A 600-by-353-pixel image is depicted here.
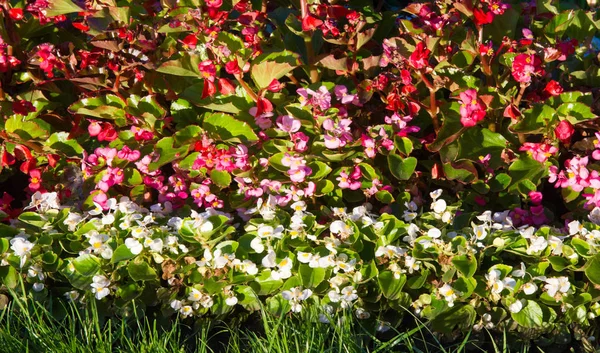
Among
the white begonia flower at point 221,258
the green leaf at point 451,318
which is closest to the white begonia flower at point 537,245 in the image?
the green leaf at point 451,318

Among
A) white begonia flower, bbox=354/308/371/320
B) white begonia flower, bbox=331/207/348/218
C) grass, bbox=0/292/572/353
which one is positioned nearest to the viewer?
grass, bbox=0/292/572/353

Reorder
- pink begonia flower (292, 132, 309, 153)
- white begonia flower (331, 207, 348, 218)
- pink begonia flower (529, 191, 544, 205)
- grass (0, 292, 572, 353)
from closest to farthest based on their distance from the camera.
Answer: grass (0, 292, 572, 353), white begonia flower (331, 207, 348, 218), pink begonia flower (292, 132, 309, 153), pink begonia flower (529, 191, 544, 205)

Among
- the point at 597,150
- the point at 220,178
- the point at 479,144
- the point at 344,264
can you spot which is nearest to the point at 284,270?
the point at 344,264

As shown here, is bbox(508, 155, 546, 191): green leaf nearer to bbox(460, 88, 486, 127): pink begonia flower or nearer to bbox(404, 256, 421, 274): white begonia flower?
bbox(460, 88, 486, 127): pink begonia flower

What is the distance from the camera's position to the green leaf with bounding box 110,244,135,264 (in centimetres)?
246

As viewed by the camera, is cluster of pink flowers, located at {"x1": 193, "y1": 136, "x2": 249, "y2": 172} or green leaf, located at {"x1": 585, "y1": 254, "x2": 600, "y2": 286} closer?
green leaf, located at {"x1": 585, "y1": 254, "x2": 600, "y2": 286}

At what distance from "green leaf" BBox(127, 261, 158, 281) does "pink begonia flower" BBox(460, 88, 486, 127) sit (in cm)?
99

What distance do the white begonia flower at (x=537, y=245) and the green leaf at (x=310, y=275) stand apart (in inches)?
22.0

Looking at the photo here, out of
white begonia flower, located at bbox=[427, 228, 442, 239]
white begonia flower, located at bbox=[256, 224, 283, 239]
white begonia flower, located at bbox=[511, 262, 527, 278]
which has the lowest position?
white begonia flower, located at bbox=[511, 262, 527, 278]

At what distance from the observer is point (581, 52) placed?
297 cm

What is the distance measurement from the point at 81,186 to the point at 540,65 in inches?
60.2

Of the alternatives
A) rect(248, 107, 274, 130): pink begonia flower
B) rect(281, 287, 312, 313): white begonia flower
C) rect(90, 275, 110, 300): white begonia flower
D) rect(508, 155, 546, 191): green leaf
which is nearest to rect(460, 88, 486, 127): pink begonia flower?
rect(508, 155, 546, 191): green leaf

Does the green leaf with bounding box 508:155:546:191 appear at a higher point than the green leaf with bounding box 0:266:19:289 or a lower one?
higher

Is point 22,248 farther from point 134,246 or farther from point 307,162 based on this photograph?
point 307,162
